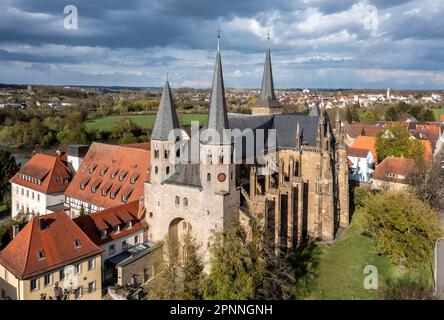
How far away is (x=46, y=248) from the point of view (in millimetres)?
28609

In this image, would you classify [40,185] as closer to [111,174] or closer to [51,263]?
[111,174]

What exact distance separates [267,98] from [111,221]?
27071 millimetres

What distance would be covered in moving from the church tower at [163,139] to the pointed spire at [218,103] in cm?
498

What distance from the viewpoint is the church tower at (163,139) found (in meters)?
35.7

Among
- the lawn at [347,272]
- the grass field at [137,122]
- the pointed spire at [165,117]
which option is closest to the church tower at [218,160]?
the pointed spire at [165,117]

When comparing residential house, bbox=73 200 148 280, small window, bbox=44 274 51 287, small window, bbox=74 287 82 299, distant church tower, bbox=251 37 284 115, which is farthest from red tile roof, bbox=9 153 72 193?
distant church tower, bbox=251 37 284 115

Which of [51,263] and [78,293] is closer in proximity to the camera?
[51,263]

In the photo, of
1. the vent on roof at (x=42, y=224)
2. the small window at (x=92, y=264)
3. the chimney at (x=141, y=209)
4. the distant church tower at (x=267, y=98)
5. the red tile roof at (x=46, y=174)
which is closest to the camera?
the vent on roof at (x=42, y=224)

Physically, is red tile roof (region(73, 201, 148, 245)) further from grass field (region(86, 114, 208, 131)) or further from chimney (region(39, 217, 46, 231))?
grass field (region(86, 114, 208, 131))

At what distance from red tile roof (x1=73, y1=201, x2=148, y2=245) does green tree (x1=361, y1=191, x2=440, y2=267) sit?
71.9ft

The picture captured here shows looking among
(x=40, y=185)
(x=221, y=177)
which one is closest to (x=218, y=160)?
(x=221, y=177)

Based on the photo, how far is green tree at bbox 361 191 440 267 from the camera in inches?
1315

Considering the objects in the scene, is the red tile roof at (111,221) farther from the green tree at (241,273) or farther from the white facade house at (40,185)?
the white facade house at (40,185)
